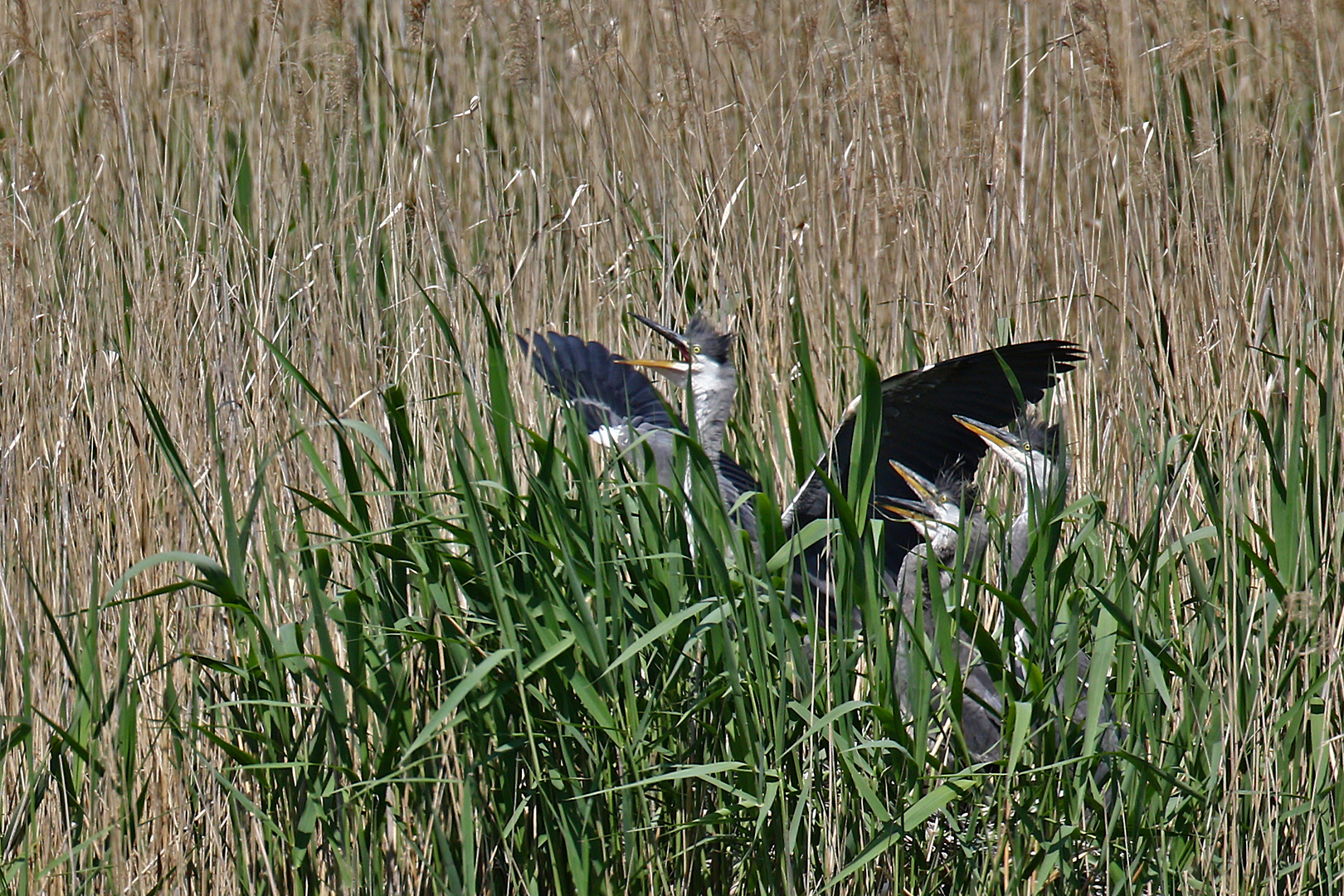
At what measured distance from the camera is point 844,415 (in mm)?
2166

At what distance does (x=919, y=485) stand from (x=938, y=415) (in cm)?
13

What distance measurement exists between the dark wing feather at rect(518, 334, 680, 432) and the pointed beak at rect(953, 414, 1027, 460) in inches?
20.8

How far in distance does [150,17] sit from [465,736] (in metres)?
2.42

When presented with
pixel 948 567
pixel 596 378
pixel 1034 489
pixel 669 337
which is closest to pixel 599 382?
pixel 596 378

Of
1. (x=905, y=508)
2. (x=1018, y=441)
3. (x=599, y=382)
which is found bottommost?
(x=905, y=508)

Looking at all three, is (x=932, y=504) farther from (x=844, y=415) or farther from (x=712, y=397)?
(x=712, y=397)

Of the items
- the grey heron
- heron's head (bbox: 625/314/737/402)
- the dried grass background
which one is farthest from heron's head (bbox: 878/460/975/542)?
heron's head (bbox: 625/314/737/402)

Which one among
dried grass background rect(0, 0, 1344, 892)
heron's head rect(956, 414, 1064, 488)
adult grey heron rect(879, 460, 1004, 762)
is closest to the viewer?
adult grey heron rect(879, 460, 1004, 762)

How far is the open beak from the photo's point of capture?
206cm

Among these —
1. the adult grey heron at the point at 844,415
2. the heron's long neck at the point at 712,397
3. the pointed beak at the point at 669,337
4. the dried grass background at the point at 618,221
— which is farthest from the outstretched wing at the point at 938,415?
the pointed beak at the point at 669,337

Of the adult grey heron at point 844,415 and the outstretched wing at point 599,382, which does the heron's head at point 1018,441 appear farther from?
the outstretched wing at point 599,382

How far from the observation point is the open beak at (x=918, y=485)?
206 centimetres

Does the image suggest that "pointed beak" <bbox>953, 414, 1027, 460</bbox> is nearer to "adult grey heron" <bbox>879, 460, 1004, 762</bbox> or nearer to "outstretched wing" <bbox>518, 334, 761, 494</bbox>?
"adult grey heron" <bbox>879, 460, 1004, 762</bbox>

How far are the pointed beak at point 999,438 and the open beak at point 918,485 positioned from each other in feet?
0.39
